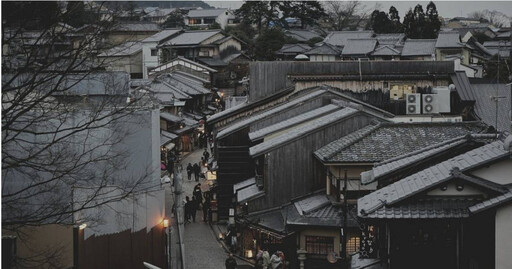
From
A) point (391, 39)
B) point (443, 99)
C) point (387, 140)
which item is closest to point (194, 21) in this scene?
point (391, 39)

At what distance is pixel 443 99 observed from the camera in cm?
2773

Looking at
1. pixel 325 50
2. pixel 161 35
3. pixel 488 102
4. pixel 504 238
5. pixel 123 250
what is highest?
pixel 161 35

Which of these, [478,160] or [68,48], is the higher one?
[68,48]

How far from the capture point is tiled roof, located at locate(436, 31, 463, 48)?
182 feet

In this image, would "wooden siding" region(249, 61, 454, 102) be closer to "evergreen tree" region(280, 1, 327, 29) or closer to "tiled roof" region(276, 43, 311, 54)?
"tiled roof" region(276, 43, 311, 54)

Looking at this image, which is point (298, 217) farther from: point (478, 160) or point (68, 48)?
point (68, 48)

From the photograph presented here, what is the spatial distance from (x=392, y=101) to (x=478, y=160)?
19.6m

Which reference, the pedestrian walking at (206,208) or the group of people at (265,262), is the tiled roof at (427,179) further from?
the pedestrian walking at (206,208)

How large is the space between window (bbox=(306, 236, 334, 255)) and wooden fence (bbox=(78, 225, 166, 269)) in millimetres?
5549

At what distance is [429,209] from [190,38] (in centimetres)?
5944

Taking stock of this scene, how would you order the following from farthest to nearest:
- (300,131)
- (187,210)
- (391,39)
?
(391,39) → (187,210) → (300,131)

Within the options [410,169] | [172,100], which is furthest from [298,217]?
[172,100]

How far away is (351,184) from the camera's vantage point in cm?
1997

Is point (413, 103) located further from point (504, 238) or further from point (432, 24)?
point (432, 24)
